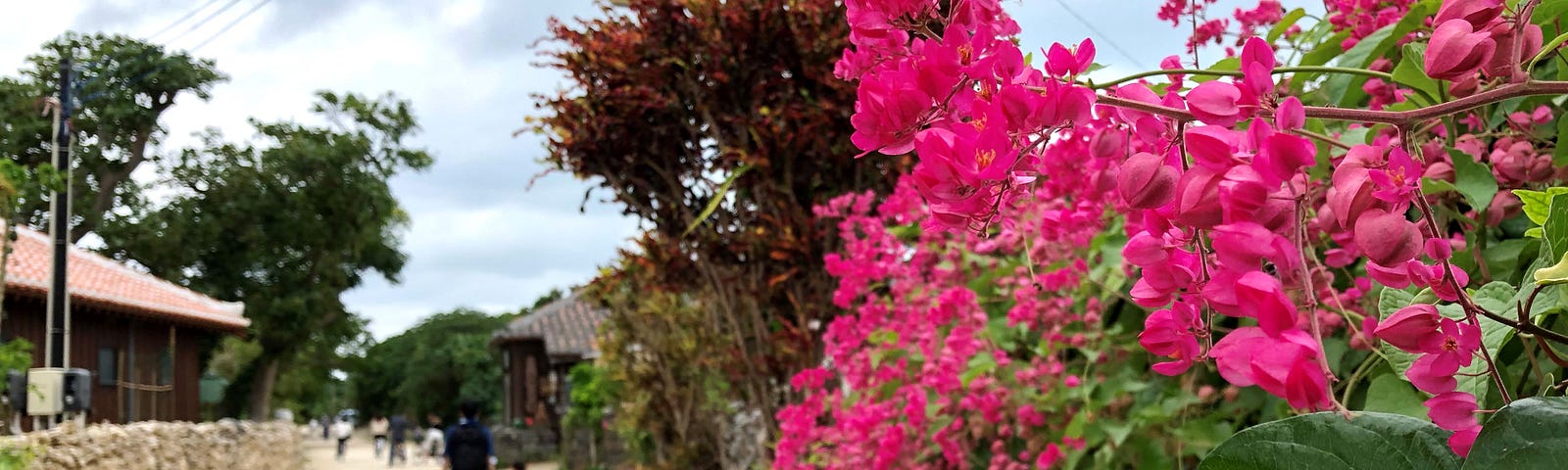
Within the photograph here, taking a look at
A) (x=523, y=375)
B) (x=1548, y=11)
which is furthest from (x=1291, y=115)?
(x=523, y=375)

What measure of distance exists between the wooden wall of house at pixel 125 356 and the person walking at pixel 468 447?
7.46 metres

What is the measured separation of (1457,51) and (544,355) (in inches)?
1261

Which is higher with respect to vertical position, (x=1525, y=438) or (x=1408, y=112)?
(x=1408, y=112)

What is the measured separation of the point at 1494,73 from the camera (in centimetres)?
66

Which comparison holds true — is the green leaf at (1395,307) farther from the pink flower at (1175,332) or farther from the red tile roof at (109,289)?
the red tile roof at (109,289)

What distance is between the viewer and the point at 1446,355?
2.05 feet

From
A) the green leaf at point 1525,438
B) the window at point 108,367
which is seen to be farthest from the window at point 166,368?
the green leaf at point 1525,438

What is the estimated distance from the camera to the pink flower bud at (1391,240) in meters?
0.56

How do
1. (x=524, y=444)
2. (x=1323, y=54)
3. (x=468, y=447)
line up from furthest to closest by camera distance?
(x=524, y=444)
(x=468, y=447)
(x=1323, y=54)

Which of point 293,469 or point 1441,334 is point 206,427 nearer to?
point 293,469

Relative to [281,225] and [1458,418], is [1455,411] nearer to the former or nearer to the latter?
[1458,418]

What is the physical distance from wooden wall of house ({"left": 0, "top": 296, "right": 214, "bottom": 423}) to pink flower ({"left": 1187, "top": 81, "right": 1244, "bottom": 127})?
16.0 meters

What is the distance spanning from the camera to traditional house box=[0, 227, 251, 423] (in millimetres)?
14625

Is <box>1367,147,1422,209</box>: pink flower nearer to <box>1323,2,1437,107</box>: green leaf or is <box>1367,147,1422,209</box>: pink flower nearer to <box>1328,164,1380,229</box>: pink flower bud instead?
<box>1328,164,1380,229</box>: pink flower bud
